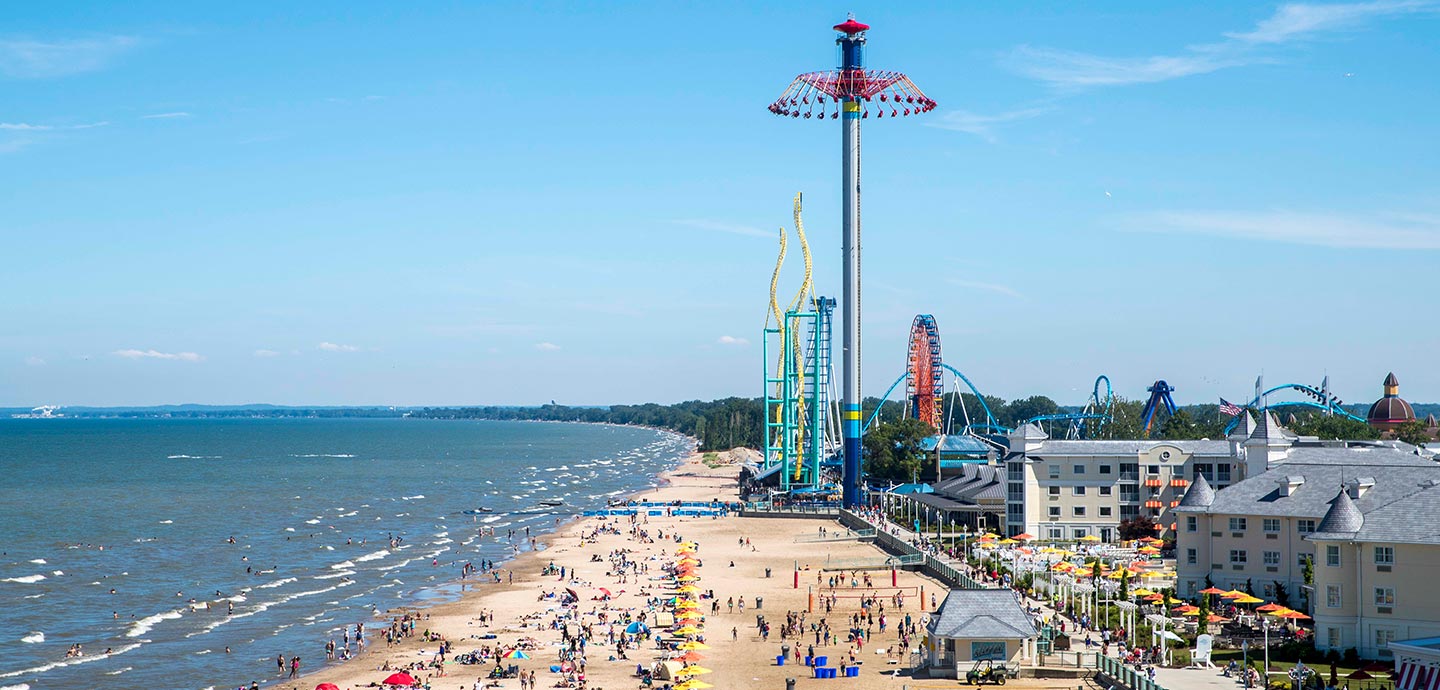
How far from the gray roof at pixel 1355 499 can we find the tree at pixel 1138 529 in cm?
1134

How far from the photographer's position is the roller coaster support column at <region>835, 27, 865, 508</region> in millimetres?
101938

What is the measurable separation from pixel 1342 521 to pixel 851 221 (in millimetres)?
59719

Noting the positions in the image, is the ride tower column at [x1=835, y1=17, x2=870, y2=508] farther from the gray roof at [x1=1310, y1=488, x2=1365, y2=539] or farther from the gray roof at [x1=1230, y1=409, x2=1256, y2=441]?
the gray roof at [x1=1310, y1=488, x2=1365, y2=539]

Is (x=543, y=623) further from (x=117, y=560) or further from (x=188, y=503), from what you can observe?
(x=188, y=503)

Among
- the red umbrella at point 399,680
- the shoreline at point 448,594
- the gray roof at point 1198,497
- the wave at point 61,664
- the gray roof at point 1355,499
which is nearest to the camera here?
the gray roof at point 1355,499

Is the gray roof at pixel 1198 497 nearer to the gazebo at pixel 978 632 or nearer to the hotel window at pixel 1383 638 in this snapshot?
the hotel window at pixel 1383 638

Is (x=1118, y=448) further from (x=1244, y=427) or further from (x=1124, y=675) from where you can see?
(x=1124, y=675)

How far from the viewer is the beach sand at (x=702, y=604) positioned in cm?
5066

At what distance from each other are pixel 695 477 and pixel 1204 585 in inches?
4605

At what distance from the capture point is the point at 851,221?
10212 cm

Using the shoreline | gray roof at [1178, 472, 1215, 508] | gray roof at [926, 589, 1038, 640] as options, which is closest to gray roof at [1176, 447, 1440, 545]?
gray roof at [1178, 472, 1215, 508]

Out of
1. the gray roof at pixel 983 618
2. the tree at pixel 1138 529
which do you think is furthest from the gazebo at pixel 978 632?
the tree at pixel 1138 529

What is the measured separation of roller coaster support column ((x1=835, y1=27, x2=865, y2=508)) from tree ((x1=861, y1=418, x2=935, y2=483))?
30.9 ft

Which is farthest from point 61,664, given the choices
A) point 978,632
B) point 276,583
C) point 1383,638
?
point 1383,638
